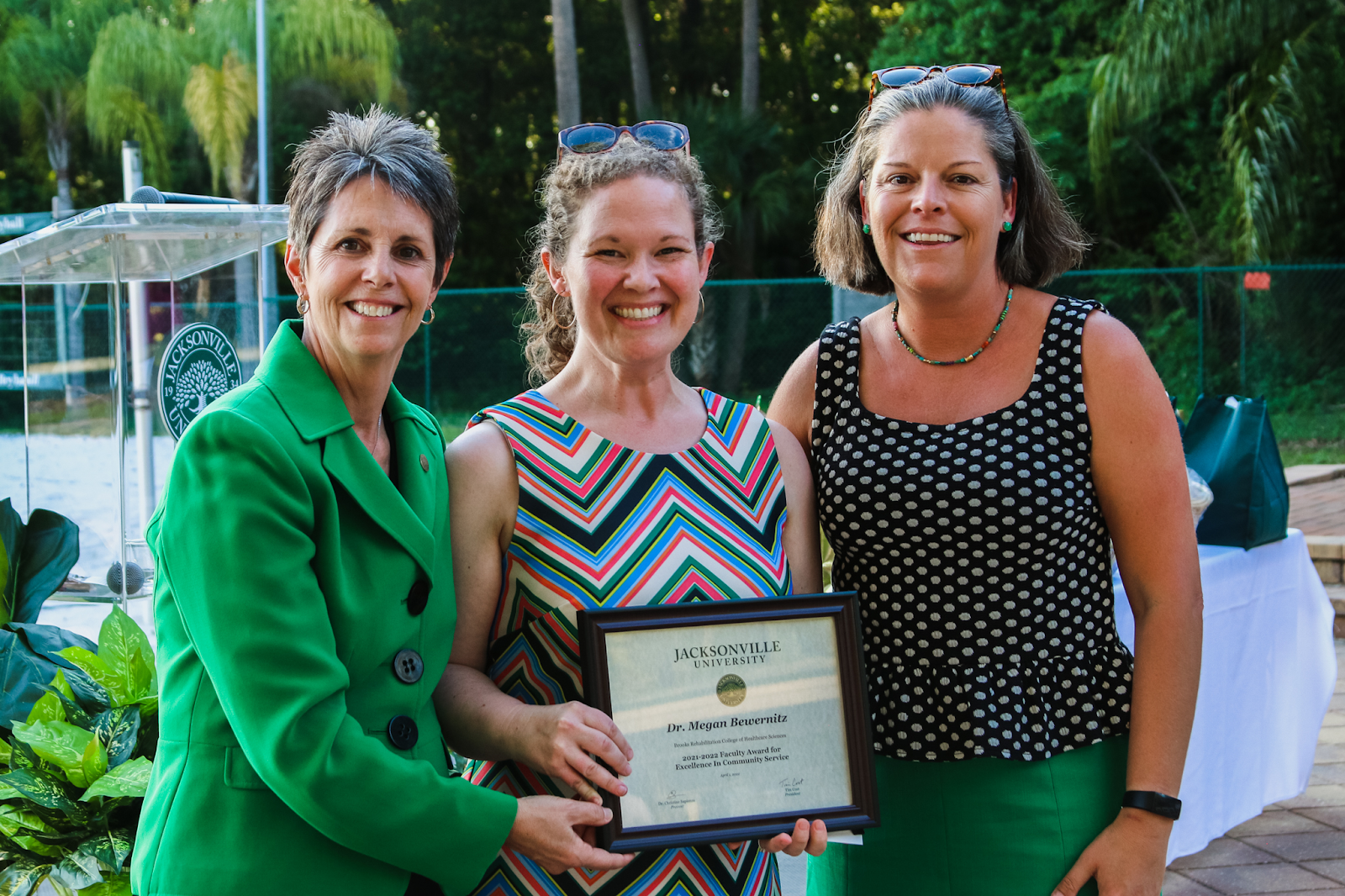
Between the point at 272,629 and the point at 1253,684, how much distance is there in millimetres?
4170

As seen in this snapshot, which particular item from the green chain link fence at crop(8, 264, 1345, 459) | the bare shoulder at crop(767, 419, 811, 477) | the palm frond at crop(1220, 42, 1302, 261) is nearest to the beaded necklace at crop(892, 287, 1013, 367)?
the bare shoulder at crop(767, 419, 811, 477)

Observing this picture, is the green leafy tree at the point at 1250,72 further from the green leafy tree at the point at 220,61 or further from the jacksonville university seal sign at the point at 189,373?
the green leafy tree at the point at 220,61

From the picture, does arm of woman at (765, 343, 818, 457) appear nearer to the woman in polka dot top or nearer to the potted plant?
the woman in polka dot top

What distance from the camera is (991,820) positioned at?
2.16 metres

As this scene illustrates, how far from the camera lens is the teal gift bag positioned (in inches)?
180

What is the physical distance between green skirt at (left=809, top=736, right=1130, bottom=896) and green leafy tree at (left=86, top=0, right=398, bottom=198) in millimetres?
25252

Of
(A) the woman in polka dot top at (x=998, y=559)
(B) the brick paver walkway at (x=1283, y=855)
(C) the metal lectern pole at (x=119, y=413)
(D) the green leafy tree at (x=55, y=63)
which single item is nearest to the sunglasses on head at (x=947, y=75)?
(A) the woman in polka dot top at (x=998, y=559)

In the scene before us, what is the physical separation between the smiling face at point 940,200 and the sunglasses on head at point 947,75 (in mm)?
82

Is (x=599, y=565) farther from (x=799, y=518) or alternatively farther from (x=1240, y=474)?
(x=1240, y=474)

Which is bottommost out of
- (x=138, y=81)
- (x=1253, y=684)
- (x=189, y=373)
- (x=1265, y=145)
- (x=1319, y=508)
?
(x=1319, y=508)

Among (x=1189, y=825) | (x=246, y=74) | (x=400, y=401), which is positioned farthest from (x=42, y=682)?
(x=246, y=74)

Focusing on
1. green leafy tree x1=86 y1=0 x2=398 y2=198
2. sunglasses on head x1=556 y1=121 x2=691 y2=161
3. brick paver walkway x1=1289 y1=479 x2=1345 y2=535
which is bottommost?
brick paver walkway x1=1289 y1=479 x2=1345 y2=535

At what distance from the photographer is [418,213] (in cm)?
186

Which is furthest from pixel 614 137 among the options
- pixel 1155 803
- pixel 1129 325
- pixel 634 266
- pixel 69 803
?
pixel 1129 325
